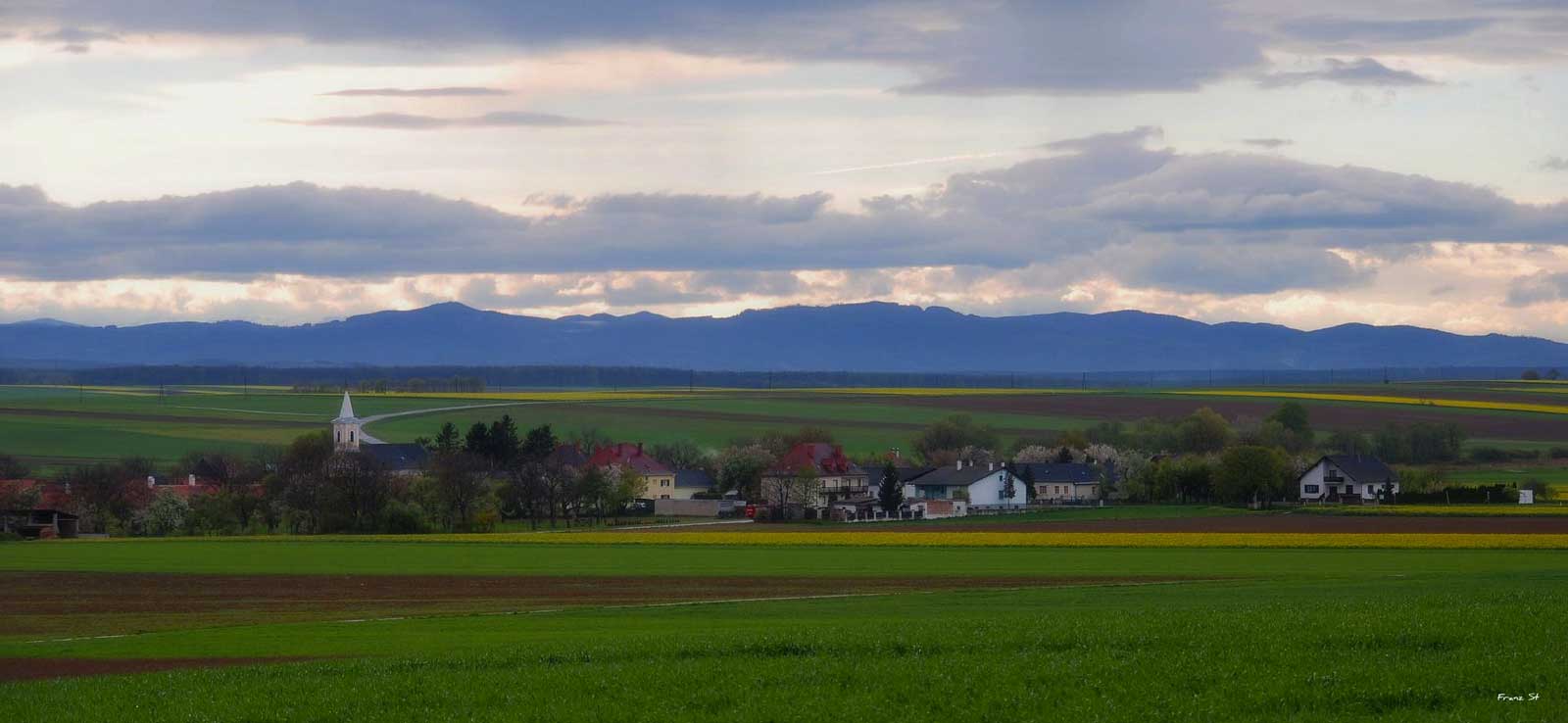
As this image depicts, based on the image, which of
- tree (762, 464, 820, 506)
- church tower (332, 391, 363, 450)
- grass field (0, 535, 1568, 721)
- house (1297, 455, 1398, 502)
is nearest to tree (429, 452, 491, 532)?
tree (762, 464, 820, 506)

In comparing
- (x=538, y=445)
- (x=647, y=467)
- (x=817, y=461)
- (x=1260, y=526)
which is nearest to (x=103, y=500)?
(x=538, y=445)

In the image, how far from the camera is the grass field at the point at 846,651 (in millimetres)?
20859

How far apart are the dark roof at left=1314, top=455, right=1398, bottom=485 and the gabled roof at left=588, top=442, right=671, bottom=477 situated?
50.6 m

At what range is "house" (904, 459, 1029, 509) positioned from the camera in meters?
126

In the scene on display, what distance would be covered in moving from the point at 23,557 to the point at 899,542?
37060 millimetres

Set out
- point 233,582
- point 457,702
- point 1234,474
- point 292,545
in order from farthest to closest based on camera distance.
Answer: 1. point 1234,474
2. point 292,545
3. point 233,582
4. point 457,702

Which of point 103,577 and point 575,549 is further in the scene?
point 575,549

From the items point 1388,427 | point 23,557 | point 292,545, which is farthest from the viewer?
point 1388,427

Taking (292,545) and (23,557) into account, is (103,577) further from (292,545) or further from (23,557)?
(292,545)

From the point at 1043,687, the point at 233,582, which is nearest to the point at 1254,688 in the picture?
the point at 1043,687

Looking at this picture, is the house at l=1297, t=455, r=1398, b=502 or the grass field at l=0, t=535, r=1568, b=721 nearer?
the grass field at l=0, t=535, r=1568, b=721

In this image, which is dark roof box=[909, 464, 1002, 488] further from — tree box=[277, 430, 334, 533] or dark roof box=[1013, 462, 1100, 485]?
tree box=[277, 430, 334, 533]

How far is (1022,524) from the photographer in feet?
308

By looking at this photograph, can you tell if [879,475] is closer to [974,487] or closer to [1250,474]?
[974,487]
